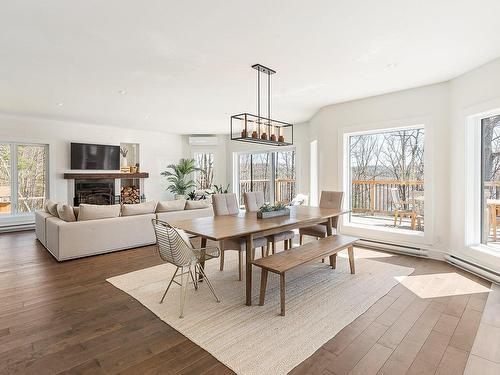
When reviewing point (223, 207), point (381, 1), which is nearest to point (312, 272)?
point (223, 207)

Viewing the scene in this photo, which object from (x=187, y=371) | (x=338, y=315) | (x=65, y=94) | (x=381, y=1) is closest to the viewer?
(x=187, y=371)

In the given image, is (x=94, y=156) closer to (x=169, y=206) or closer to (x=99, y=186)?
(x=99, y=186)

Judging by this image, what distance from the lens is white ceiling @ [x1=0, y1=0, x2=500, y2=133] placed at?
2.37m

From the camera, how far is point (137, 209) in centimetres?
484

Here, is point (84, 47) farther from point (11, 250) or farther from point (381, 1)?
point (11, 250)

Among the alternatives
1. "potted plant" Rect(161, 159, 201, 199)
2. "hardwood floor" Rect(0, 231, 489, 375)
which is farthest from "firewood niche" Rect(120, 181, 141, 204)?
"hardwood floor" Rect(0, 231, 489, 375)

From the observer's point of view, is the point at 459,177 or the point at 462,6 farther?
the point at 459,177

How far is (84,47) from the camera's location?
3025mm

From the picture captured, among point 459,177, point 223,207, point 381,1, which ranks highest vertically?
point 381,1

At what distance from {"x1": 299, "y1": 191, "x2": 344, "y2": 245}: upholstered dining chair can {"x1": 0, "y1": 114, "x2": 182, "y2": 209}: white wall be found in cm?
546

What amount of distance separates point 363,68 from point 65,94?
455cm

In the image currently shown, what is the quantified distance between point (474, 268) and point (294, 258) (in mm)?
2479

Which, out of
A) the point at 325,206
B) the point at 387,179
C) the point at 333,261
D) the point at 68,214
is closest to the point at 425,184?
the point at 387,179

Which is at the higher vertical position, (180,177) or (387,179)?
(180,177)
